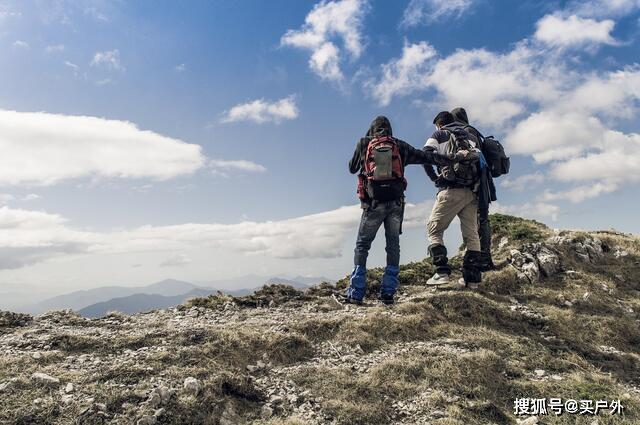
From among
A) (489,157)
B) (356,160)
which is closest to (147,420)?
(356,160)

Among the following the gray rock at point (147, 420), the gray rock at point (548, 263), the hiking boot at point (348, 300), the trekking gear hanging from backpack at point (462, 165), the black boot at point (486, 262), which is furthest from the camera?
the gray rock at point (548, 263)

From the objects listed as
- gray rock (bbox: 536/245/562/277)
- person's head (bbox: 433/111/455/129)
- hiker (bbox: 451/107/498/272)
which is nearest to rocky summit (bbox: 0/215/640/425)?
gray rock (bbox: 536/245/562/277)

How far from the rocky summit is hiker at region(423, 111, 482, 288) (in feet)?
2.38

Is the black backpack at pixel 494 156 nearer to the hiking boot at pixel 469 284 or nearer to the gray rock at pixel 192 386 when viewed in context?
the hiking boot at pixel 469 284

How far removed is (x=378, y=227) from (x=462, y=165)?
2578 mm

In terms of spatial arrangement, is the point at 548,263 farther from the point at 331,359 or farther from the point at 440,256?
the point at 331,359

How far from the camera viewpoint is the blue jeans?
9.97 meters

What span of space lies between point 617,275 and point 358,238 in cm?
870

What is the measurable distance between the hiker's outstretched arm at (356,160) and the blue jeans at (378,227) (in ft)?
3.31

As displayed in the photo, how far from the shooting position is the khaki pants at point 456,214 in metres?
10.7

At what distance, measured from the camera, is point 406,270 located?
13367 millimetres

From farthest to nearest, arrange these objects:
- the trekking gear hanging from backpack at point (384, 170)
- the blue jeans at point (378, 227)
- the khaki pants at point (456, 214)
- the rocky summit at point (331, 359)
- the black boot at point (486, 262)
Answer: the black boot at point (486, 262)
the khaki pants at point (456, 214)
the blue jeans at point (378, 227)
the trekking gear hanging from backpack at point (384, 170)
the rocky summit at point (331, 359)

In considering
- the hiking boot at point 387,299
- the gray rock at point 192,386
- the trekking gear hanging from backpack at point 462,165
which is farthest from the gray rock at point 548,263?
the gray rock at point 192,386

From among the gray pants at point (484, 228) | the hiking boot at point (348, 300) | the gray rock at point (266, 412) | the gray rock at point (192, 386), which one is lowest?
the gray rock at point (266, 412)
